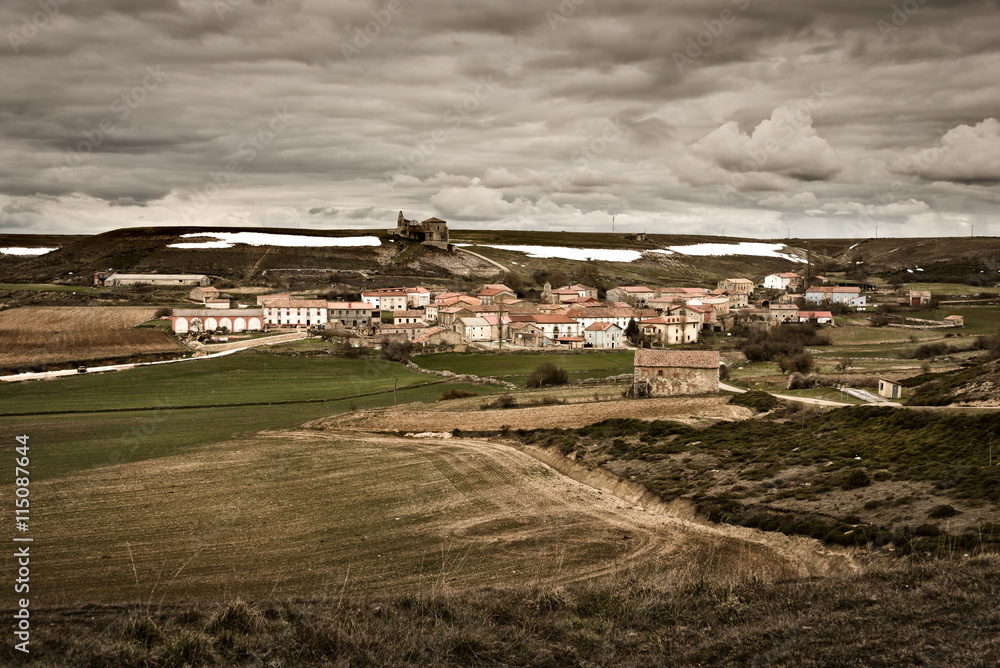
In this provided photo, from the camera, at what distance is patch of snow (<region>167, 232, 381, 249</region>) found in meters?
147

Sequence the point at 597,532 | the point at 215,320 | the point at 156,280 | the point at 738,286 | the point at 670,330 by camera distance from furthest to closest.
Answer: the point at 738,286, the point at 156,280, the point at 670,330, the point at 215,320, the point at 597,532

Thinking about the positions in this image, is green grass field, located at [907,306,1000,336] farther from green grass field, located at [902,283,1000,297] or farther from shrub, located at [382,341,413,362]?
shrub, located at [382,341,413,362]

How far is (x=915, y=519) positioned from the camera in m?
18.1

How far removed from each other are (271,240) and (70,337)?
92.5 metres

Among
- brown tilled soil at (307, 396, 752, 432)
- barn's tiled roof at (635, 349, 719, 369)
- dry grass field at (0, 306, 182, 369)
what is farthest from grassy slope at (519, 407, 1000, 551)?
dry grass field at (0, 306, 182, 369)

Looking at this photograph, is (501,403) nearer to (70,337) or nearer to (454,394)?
(454,394)

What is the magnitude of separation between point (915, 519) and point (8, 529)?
79.6ft

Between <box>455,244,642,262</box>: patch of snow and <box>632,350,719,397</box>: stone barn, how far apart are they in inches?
4727

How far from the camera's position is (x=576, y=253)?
172000 millimetres

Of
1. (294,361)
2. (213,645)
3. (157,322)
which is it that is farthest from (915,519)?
(157,322)

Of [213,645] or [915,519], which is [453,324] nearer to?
[915,519]

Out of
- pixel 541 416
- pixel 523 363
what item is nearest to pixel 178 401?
pixel 541 416

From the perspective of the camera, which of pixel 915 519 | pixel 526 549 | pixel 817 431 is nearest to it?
pixel 915 519

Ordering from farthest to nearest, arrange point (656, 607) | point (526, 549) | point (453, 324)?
point (453, 324)
point (526, 549)
point (656, 607)
